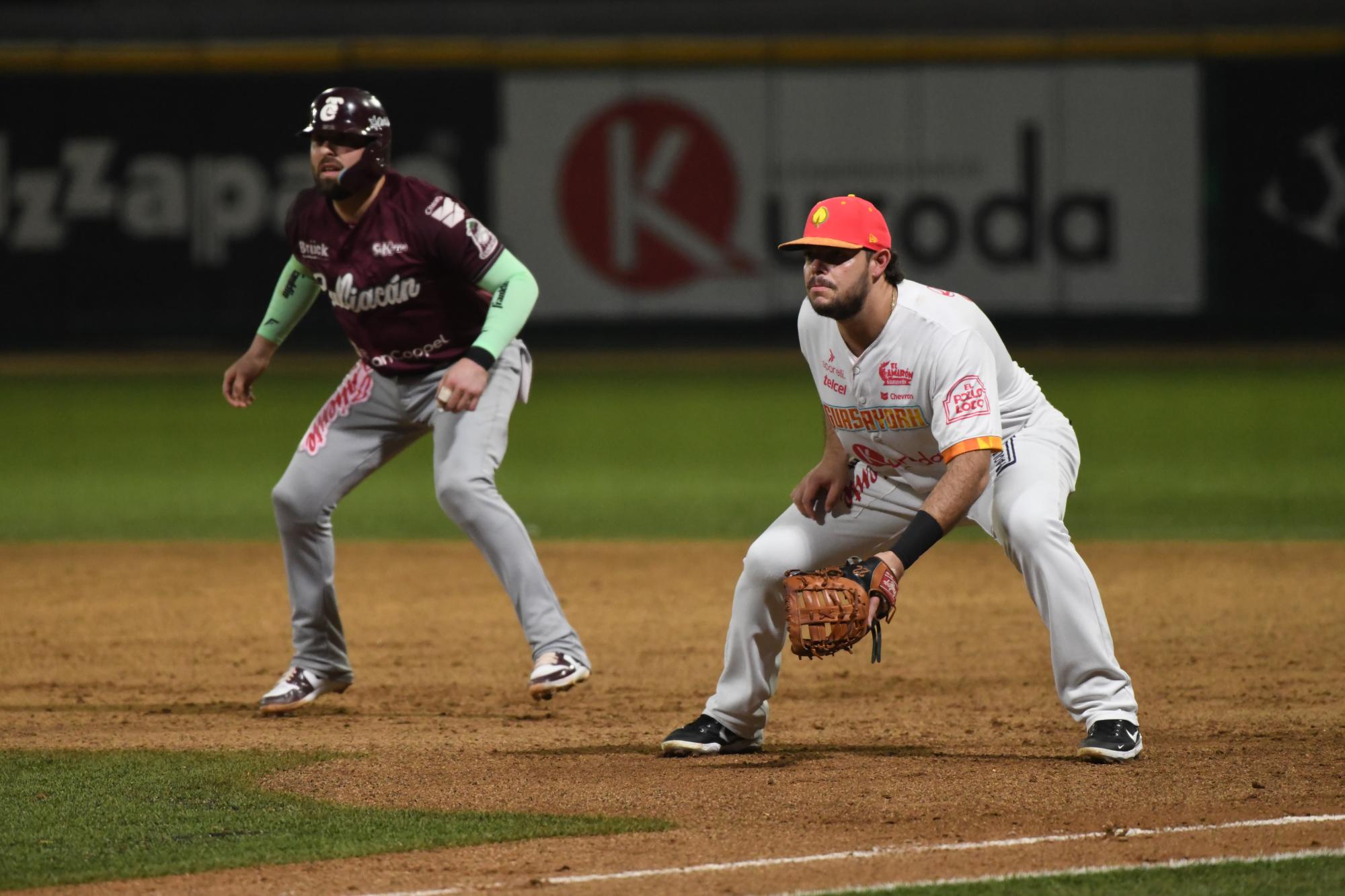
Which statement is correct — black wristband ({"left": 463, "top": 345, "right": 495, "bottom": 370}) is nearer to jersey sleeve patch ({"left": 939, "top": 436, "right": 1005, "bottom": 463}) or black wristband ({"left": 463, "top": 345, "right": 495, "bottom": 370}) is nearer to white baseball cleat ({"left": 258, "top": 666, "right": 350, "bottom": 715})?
white baseball cleat ({"left": 258, "top": 666, "right": 350, "bottom": 715})

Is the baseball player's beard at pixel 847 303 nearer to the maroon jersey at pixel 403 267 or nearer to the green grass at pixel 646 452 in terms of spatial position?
the maroon jersey at pixel 403 267

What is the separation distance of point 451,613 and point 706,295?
43.4 ft

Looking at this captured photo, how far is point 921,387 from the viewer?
4492 mm

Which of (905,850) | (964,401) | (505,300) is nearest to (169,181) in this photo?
(505,300)

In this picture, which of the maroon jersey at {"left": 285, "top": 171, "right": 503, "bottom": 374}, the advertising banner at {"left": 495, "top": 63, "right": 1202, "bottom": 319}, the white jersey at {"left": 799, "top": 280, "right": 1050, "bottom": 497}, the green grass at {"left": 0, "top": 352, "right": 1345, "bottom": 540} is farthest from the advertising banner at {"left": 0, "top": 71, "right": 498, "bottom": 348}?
the white jersey at {"left": 799, "top": 280, "right": 1050, "bottom": 497}

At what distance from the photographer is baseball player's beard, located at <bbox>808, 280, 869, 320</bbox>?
4480 mm

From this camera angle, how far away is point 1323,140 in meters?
20.6

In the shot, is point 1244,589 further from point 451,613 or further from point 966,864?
point 966,864

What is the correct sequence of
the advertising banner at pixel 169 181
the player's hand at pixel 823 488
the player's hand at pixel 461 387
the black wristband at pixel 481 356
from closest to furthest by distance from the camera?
the player's hand at pixel 823 488 < the player's hand at pixel 461 387 < the black wristband at pixel 481 356 < the advertising banner at pixel 169 181

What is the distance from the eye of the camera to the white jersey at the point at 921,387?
4410 millimetres

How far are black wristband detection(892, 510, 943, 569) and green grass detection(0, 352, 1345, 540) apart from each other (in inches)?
203

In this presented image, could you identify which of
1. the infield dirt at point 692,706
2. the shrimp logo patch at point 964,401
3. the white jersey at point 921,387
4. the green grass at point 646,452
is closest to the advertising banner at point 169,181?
the green grass at point 646,452

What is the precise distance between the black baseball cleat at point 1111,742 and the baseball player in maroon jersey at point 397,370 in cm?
150

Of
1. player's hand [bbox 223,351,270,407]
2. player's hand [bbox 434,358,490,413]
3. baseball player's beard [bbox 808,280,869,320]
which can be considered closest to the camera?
baseball player's beard [bbox 808,280,869,320]
